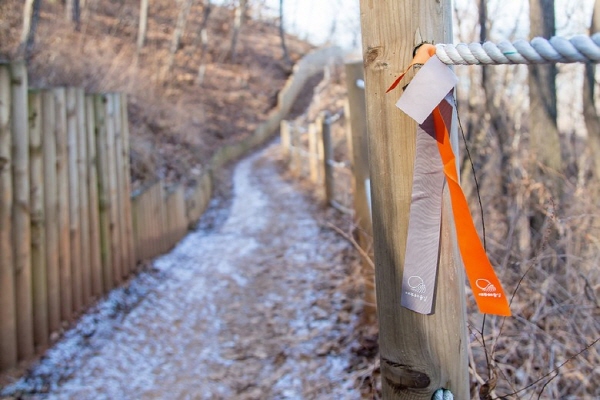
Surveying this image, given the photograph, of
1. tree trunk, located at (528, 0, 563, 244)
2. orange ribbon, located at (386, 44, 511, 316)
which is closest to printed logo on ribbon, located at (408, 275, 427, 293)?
orange ribbon, located at (386, 44, 511, 316)

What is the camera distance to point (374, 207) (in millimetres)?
1512

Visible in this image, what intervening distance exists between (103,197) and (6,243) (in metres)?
1.86

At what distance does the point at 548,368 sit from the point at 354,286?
222cm

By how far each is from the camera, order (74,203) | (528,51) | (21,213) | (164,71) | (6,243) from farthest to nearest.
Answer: (164,71) → (74,203) → (21,213) → (6,243) → (528,51)

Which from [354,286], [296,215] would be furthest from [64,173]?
[296,215]

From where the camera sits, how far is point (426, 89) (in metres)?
1.32

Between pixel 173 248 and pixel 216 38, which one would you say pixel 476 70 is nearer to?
pixel 173 248

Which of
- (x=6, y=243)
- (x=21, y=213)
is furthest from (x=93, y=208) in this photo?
(x=6, y=243)

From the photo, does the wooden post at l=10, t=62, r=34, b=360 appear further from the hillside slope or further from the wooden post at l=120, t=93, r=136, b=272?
the hillside slope

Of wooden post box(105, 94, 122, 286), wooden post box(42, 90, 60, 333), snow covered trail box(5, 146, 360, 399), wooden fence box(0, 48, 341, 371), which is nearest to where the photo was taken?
snow covered trail box(5, 146, 360, 399)

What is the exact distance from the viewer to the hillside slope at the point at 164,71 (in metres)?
10.6

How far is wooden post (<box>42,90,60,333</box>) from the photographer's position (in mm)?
4457

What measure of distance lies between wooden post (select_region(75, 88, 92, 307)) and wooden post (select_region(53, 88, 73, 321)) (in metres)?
0.27

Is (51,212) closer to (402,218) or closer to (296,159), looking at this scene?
(402,218)
